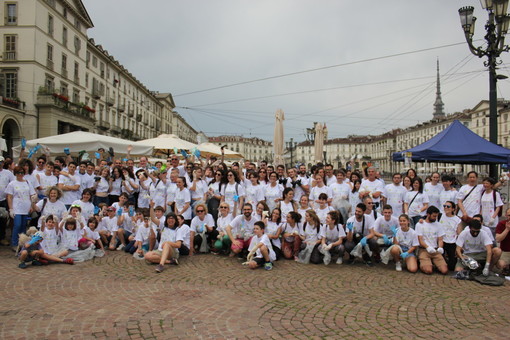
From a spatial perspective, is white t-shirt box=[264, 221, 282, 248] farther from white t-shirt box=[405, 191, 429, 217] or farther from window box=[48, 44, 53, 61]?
window box=[48, 44, 53, 61]

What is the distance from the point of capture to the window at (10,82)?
3347 centimetres

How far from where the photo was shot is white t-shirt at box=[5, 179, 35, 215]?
807 cm

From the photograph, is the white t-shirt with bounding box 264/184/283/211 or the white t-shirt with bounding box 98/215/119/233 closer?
the white t-shirt with bounding box 98/215/119/233

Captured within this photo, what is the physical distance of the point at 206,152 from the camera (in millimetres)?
17094

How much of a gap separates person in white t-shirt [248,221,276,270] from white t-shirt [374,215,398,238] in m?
2.33

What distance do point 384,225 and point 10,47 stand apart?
127ft

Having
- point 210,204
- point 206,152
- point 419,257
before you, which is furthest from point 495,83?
point 206,152

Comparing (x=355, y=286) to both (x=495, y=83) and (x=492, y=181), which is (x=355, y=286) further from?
(x=495, y=83)

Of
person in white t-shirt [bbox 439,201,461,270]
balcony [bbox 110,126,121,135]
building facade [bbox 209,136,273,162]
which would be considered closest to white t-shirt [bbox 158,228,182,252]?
person in white t-shirt [bbox 439,201,461,270]

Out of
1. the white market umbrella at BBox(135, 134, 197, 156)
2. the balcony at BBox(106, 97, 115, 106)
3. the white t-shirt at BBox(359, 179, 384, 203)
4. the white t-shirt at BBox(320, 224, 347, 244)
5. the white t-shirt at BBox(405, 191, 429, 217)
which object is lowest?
the white t-shirt at BBox(320, 224, 347, 244)

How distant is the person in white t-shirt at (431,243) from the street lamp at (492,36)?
3.63 metres

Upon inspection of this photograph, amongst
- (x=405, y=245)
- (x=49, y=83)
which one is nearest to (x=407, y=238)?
(x=405, y=245)

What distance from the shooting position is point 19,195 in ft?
26.6

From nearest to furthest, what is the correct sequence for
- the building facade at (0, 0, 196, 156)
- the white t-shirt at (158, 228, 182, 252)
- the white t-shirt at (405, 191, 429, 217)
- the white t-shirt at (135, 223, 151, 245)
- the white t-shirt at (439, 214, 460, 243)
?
the white t-shirt at (439, 214, 460, 243) → the white t-shirt at (158, 228, 182, 252) → the white t-shirt at (135, 223, 151, 245) → the white t-shirt at (405, 191, 429, 217) → the building facade at (0, 0, 196, 156)
